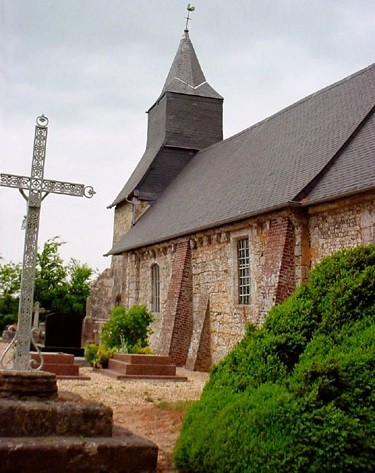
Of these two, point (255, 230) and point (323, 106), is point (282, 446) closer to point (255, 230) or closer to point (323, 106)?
point (255, 230)

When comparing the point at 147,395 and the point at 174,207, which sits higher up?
the point at 174,207

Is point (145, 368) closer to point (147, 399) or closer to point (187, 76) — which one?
point (147, 399)

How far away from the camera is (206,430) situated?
13.4 feet

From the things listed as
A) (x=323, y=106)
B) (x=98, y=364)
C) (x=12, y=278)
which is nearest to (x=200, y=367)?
(x=98, y=364)

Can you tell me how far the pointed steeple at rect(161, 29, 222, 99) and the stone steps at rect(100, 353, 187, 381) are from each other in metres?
14.3

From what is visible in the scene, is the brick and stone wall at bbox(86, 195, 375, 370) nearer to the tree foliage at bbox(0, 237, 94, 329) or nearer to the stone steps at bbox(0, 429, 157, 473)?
the stone steps at bbox(0, 429, 157, 473)

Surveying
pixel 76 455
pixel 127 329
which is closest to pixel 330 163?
pixel 127 329

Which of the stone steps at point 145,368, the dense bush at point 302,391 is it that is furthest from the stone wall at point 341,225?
the dense bush at point 302,391

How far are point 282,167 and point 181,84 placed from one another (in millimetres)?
12058

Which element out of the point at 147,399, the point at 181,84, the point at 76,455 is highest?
the point at 181,84

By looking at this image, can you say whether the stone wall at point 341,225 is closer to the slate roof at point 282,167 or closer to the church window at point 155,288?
the slate roof at point 282,167

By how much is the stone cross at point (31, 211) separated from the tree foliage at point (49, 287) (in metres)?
25.0

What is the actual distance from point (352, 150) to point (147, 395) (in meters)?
6.39

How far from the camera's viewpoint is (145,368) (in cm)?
1227
